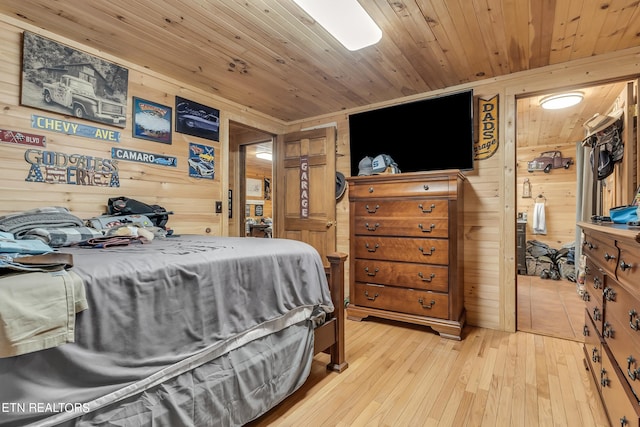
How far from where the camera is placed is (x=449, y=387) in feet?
6.04

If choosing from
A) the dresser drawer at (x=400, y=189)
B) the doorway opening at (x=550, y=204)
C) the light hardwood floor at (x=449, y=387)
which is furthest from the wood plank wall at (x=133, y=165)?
the doorway opening at (x=550, y=204)

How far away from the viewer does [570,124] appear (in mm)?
4449

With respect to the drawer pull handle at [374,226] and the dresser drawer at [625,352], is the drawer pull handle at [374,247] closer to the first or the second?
the drawer pull handle at [374,226]

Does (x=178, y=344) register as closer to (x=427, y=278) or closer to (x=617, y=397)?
(x=617, y=397)

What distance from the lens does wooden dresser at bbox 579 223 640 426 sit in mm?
1066

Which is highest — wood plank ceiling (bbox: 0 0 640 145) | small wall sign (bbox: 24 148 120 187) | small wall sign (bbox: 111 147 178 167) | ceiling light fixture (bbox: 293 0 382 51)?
wood plank ceiling (bbox: 0 0 640 145)

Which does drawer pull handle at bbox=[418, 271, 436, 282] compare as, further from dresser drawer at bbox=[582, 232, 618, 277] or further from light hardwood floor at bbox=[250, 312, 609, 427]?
dresser drawer at bbox=[582, 232, 618, 277]

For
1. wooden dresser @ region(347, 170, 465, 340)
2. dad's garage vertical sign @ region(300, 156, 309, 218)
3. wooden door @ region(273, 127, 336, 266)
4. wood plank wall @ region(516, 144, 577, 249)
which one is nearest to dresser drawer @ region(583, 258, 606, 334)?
wooden dresser @ region(347, 170, 465, 340)

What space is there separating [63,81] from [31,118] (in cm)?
34

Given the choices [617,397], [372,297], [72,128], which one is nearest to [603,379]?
[617,397]

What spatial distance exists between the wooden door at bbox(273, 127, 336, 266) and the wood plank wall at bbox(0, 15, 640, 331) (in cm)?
91

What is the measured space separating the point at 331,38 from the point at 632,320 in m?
2.24

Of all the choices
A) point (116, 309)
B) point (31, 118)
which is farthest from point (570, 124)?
point (31, 118)

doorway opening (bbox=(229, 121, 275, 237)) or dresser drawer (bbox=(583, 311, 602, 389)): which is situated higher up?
doorway opening (bbox=(229, 121, 275, 237))
